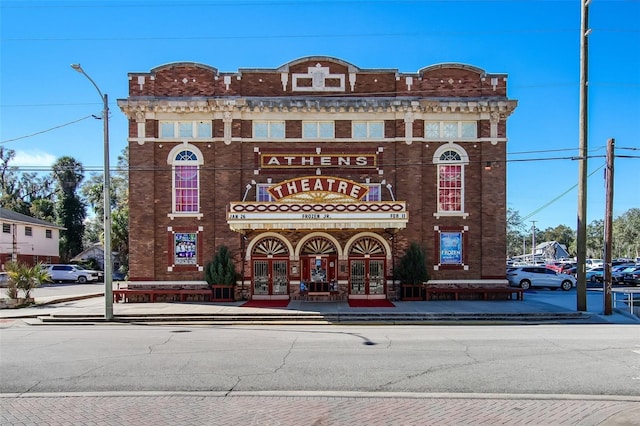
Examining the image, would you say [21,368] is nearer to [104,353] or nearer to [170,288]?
[104,353]

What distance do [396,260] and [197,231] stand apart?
9.44 meters

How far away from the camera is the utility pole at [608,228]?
60.3 ft

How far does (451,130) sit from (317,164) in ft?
21.7

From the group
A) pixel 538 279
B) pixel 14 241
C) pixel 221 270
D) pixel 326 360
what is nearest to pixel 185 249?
pixel 221 270

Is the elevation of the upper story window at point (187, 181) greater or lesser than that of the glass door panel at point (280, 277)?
greater

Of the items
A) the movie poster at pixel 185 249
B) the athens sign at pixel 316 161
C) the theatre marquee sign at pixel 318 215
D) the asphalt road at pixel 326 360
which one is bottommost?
the asphalt road at pixel 326 360

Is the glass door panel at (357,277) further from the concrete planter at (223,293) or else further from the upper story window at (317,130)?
the upper story window at (317,130)

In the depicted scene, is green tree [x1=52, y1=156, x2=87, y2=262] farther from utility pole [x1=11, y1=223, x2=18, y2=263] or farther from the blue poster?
the blue poster

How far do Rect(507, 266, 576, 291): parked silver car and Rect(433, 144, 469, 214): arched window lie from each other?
10.2m

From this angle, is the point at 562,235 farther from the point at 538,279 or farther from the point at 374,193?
the point at 374,193

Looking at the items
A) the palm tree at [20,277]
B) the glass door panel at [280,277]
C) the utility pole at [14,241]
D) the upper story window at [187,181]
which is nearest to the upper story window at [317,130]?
the upper story window at [187,181]

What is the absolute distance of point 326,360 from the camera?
10062 mm

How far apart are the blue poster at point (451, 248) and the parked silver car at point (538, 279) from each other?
964 cm

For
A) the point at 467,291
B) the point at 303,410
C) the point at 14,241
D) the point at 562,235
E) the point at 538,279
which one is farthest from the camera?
the point at 562,235
